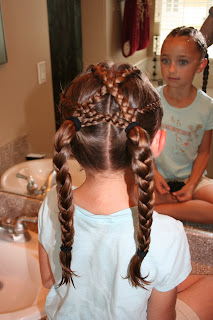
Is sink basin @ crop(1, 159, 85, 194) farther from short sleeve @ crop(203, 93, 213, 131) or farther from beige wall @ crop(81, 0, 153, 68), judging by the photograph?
short sleeve @ crop(203, 93, 213, 131)

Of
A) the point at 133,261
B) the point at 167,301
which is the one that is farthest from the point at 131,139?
the point at 167,301

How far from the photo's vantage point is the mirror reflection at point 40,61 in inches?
44.8

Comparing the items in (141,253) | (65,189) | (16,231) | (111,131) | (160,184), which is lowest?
(16,231)

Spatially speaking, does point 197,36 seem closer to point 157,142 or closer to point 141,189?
point 157,142

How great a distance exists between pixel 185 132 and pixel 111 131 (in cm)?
55

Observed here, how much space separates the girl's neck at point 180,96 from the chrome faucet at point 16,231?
0.73 meters

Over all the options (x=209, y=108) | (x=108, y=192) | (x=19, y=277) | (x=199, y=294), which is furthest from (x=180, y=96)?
(x=19, y=277)

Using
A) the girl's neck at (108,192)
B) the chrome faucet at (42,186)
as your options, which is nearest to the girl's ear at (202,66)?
the girl's neck at (108,192)

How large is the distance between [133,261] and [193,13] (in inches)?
32.2

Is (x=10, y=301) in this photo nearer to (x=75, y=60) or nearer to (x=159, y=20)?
(x=75, y=60)

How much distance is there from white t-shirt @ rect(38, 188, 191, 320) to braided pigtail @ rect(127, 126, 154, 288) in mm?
30

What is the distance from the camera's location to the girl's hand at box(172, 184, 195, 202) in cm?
114

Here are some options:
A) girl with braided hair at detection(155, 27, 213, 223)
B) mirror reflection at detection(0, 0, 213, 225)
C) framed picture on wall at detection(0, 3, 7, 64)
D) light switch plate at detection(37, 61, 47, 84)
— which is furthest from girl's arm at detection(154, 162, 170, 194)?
framed picture on wall at detection(0, 3, 7, 64)

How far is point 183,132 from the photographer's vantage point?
109 centimetres
